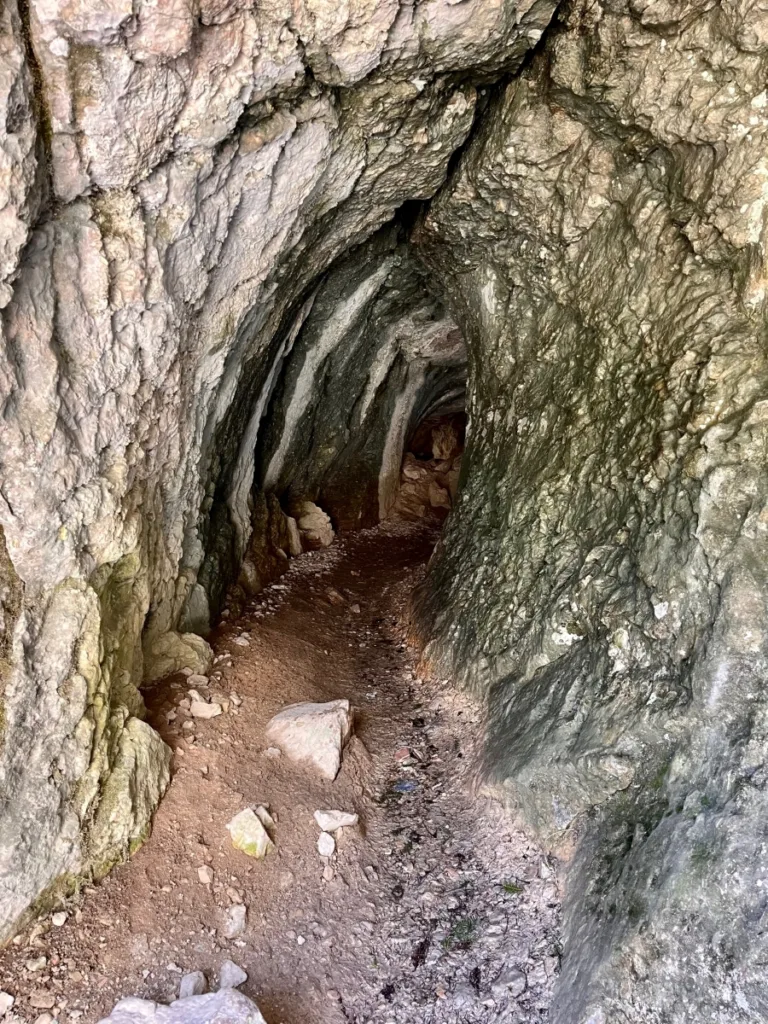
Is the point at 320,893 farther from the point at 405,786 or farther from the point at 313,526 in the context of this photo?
the point at 313,526

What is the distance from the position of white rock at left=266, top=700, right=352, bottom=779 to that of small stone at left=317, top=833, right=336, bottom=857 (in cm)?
49

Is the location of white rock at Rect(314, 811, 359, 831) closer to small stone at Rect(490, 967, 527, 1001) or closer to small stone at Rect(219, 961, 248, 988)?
small stone at Rect(219, 961, 248, 988)

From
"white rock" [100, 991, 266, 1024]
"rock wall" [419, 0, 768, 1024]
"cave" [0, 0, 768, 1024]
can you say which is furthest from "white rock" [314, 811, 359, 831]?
"white rock" [100, 991, 266, 1024]

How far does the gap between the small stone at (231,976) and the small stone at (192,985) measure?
84mm

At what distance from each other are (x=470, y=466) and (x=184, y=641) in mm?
3155

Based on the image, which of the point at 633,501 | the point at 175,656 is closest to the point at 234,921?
the point at 175,656

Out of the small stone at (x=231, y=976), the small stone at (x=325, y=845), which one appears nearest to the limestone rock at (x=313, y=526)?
the small stone at (x=325, y=845)

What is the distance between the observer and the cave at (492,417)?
2.81 meters

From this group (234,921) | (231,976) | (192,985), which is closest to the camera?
(192,985)

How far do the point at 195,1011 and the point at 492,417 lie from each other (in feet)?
15.8

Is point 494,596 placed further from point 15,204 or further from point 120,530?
point 15,204

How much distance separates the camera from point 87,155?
9.74ft

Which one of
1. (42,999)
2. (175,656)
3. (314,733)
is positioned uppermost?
(314,733)

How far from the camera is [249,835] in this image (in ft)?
12.2
